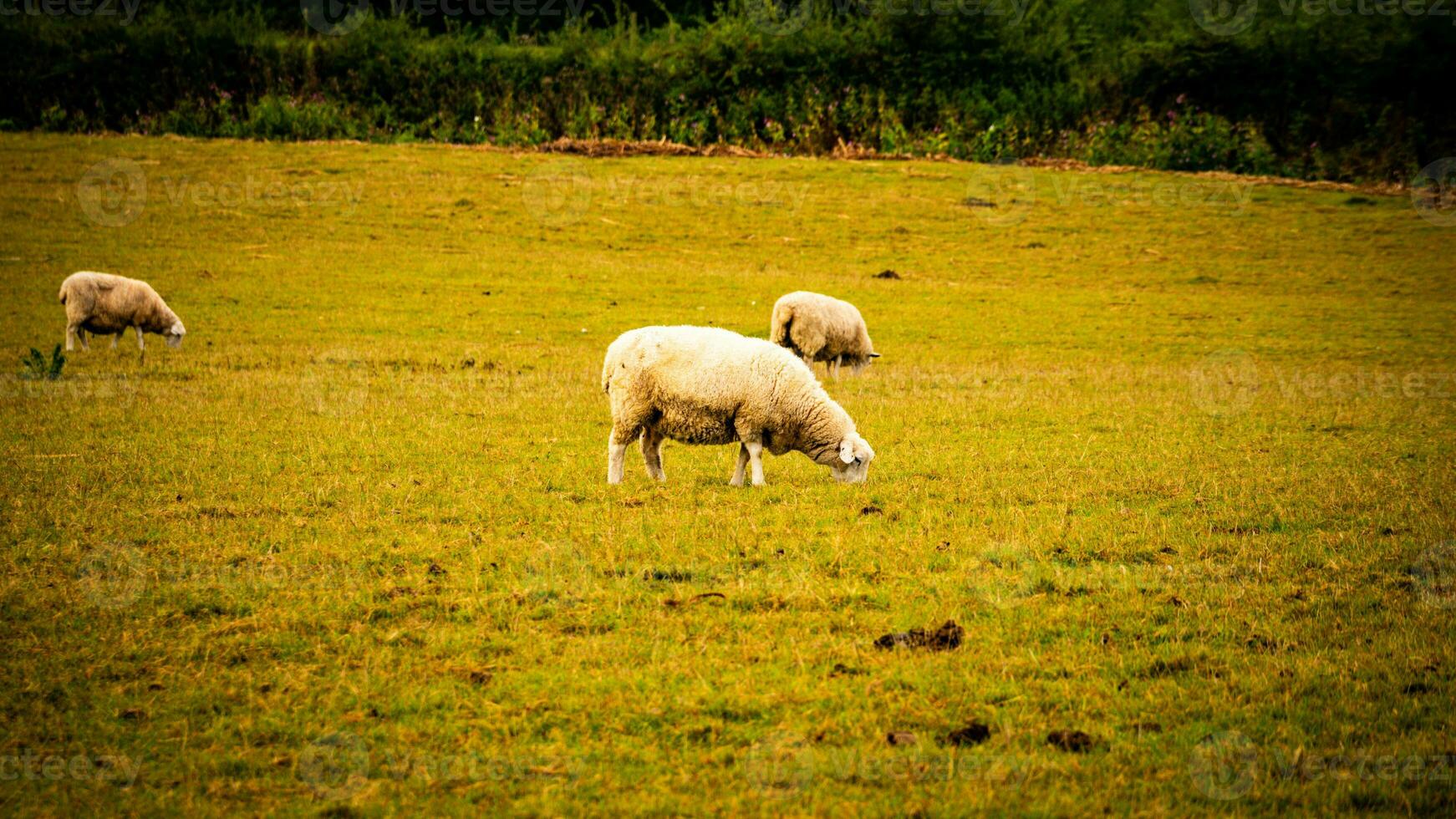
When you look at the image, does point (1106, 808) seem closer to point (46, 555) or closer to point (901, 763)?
point (901, 763)

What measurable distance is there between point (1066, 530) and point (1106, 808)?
4328mm

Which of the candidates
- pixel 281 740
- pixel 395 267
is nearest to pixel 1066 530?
pixel 281 740

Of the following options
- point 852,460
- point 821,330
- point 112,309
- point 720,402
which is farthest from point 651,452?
point 112,309

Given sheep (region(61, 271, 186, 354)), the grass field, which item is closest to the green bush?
the grass field

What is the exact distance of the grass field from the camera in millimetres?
4809

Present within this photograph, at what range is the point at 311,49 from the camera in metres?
43.1

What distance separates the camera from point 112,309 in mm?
18938

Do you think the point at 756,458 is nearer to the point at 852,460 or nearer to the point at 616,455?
the point at 852,460

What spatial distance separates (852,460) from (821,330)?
803 centimetres

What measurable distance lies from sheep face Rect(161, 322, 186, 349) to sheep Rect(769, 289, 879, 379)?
34.4 ft

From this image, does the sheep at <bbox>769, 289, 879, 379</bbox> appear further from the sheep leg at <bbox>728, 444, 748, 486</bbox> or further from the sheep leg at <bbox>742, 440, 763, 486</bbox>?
the sheep leg at <bbox>742, 440, 763, 486</bbox>

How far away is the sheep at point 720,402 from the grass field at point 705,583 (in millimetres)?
388

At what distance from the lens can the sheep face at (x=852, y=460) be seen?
10.2 metres

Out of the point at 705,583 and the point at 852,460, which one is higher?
the point at 852,460
